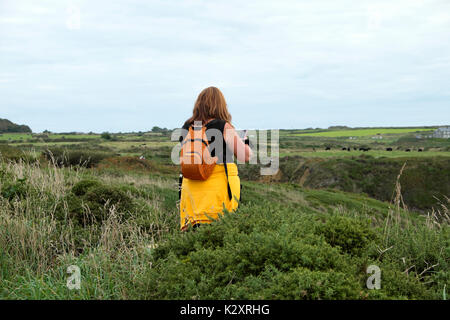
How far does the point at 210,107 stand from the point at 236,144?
0.54 meters

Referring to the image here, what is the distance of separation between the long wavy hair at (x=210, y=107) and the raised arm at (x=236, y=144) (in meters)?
0.18

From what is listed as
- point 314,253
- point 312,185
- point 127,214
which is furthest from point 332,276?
point 312,185

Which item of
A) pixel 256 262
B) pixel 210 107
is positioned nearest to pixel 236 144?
pixel 210 107

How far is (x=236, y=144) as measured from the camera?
173 inches

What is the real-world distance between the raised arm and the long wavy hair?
0.60 feet

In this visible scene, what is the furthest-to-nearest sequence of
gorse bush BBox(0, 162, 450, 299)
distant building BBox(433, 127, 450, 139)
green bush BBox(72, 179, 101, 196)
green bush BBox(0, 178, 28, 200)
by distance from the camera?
distant building BBox(433, 127, 450, 139), green bush BBox(72, 179, 101, 196), green bush BBox(0, 178, 28, 200), gorse bush BBox(0, 162, 450, 299)

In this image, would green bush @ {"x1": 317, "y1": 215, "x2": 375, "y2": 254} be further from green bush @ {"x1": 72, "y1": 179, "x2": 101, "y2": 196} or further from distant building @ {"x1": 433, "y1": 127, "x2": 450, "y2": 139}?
distant building @ {"x1": 433, "y1": 127, "x2": 450, "y2": 139}

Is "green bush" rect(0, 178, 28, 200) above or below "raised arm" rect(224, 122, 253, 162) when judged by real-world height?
below

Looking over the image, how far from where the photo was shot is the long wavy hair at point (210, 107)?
4531mm

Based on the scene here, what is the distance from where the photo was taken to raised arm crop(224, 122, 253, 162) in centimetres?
440

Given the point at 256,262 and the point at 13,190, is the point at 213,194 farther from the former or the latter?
the point at 13,190

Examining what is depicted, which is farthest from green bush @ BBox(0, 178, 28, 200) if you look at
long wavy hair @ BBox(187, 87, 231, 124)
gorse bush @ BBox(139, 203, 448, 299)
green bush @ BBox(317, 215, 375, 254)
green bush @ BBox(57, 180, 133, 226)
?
Result: green bush @ BBox(317, 215, 375, 254)

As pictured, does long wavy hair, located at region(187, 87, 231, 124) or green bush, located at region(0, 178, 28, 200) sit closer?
long wavy hair, located at region(187, 87, 231, 124)
